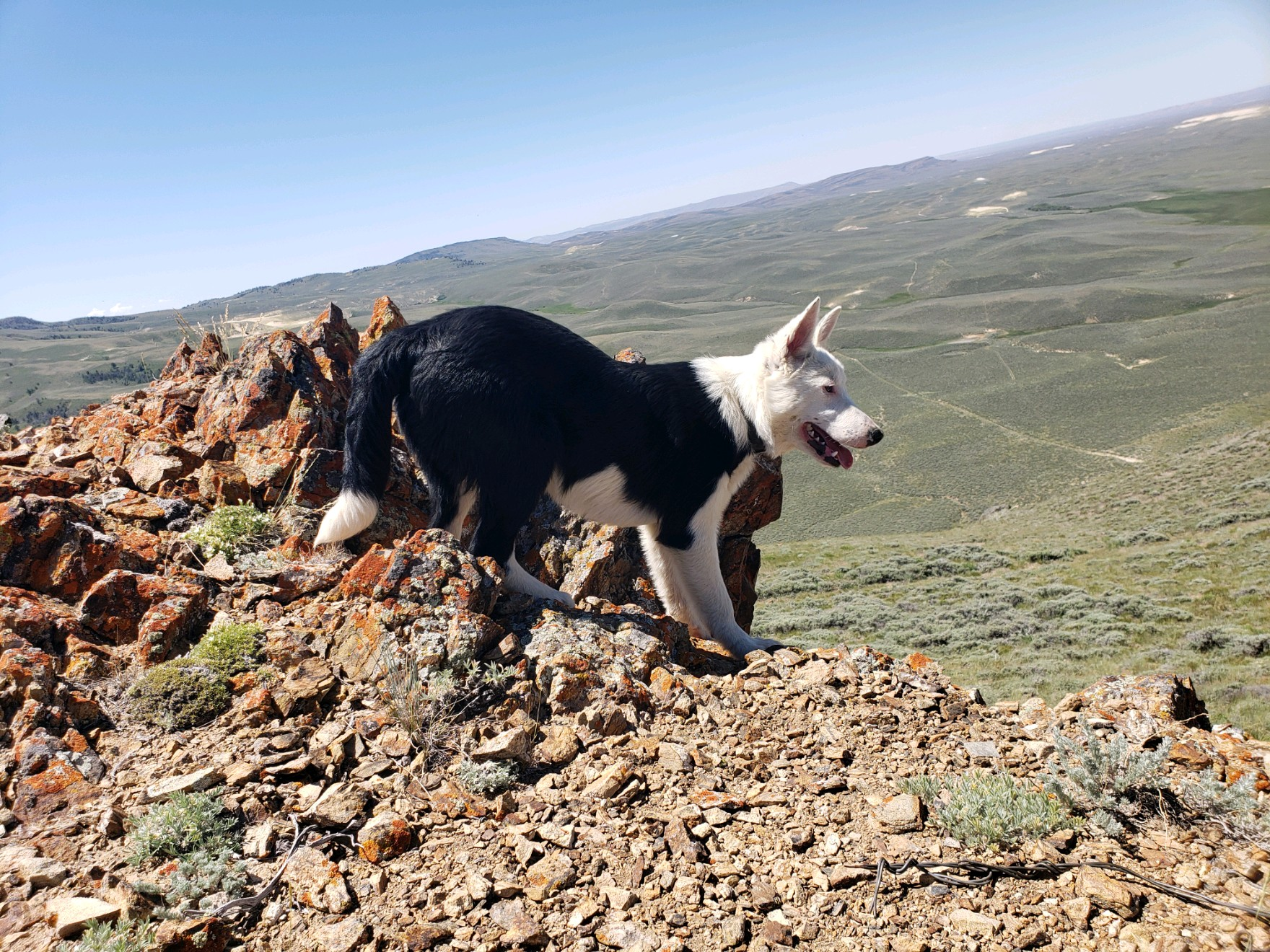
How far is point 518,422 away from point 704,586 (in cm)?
237

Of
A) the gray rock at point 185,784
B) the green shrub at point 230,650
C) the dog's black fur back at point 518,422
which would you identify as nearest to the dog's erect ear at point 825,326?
the dog's black fur back at point 518,422

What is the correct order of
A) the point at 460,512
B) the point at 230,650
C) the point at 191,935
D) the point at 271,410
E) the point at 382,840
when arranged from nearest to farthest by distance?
the point at 191,935 < the point at 382,840 < the point at 230,650 < the point at 460,512 < the point at 271,410

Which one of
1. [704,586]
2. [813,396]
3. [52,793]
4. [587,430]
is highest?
[587,430]

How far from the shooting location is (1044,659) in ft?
62.7

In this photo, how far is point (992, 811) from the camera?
340cm

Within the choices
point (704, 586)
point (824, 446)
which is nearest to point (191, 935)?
point (704, 586)

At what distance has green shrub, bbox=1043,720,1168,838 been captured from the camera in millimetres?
3434

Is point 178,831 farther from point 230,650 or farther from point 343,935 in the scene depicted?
point 230,650

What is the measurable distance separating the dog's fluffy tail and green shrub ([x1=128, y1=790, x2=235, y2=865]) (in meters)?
2.29

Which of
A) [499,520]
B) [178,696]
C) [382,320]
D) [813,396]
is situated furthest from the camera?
[382,320]

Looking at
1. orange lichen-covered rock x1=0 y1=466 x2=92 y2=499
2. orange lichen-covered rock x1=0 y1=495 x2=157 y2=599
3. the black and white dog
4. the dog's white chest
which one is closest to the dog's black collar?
the black and white dog

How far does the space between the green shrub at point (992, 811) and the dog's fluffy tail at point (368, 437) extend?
13.9ft

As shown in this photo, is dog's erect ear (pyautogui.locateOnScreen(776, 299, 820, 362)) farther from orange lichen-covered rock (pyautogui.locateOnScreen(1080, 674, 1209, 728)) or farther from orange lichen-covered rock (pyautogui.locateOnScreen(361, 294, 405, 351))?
orange lichen-covered rock (pyautogui.locateOnScreen(361, 294, 405, 351))

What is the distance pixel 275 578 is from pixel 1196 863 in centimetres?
616
